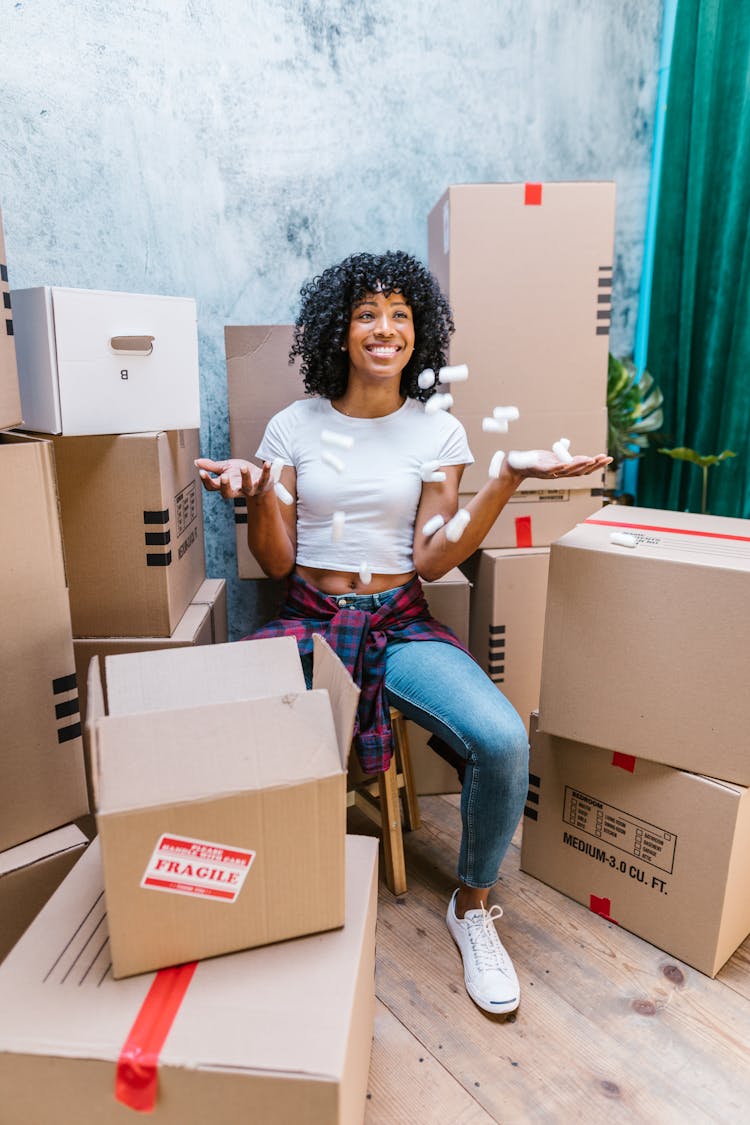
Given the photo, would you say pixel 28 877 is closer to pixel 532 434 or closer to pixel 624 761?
pixel 624 761

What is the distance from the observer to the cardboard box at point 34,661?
1.10 m

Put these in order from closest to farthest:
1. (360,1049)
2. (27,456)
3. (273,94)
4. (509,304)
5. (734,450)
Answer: (360,1049)
(27,456)
(509,304)
(273,94)
(734,450)

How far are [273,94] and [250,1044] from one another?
198cm

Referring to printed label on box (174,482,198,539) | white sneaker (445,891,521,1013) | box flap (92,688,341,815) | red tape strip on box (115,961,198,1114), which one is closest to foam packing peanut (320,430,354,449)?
printed label on box (174,482,198,539)

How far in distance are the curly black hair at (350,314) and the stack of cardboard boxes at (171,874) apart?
0.50 m

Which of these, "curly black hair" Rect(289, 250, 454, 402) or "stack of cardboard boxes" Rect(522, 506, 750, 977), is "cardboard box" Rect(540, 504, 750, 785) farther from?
"curly black hair" Rect(289, 250, 454, 402)

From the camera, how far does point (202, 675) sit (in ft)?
3.36

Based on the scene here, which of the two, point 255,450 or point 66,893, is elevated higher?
point 255,450

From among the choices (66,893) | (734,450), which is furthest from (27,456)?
(734,450)

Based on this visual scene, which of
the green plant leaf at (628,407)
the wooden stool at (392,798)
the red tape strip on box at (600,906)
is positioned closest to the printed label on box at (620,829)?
the red tape strip on box at (600,906)

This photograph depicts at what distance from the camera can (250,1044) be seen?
747mm

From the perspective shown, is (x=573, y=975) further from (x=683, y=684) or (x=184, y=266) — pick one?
(x=184, y=266)

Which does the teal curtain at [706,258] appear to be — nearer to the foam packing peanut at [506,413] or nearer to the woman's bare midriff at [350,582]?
the foam packing peanut at [506,413]

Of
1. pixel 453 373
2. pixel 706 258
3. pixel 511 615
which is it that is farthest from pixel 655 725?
pixel 706 258
